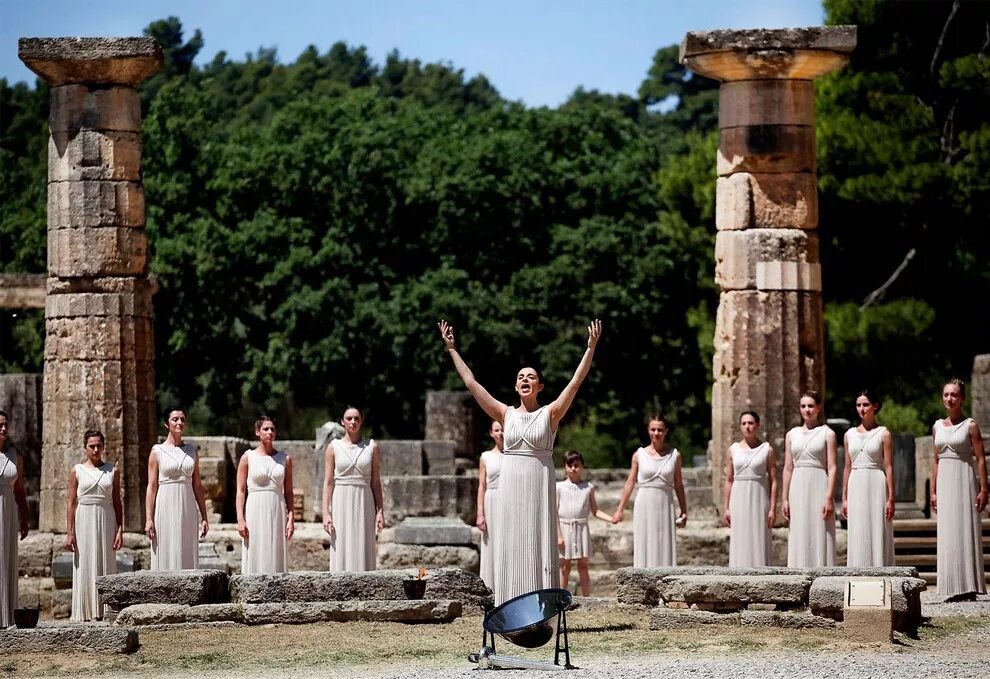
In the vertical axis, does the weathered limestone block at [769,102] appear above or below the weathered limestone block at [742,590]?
above

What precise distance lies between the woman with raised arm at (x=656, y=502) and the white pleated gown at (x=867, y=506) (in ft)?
5.04

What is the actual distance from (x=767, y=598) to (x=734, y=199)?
6451mm

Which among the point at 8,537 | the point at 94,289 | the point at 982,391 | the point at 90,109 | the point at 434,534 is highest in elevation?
the point at 90,109

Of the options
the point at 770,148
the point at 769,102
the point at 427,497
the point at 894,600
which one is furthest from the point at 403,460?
the point at 894,600

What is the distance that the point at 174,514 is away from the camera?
59.7 feet

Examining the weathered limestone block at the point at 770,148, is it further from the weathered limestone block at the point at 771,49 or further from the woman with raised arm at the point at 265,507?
the woman with raised arm at the point at 265,507

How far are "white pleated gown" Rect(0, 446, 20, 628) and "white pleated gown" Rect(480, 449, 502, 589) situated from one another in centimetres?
395

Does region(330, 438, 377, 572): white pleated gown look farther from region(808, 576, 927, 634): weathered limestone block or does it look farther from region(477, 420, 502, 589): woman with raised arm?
Result: region(808, 576, 927, 634): weathered limestone block

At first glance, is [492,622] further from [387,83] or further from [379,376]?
[387,83]

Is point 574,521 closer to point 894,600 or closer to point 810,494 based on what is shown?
point 810,494

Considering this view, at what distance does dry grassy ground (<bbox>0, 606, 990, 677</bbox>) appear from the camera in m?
13.9

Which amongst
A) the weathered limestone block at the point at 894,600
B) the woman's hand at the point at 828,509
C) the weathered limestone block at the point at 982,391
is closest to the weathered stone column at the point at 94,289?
the woman's hand at the point at 828,509

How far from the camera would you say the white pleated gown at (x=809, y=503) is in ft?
58.5

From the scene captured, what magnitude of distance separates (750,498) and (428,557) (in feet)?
12.5
